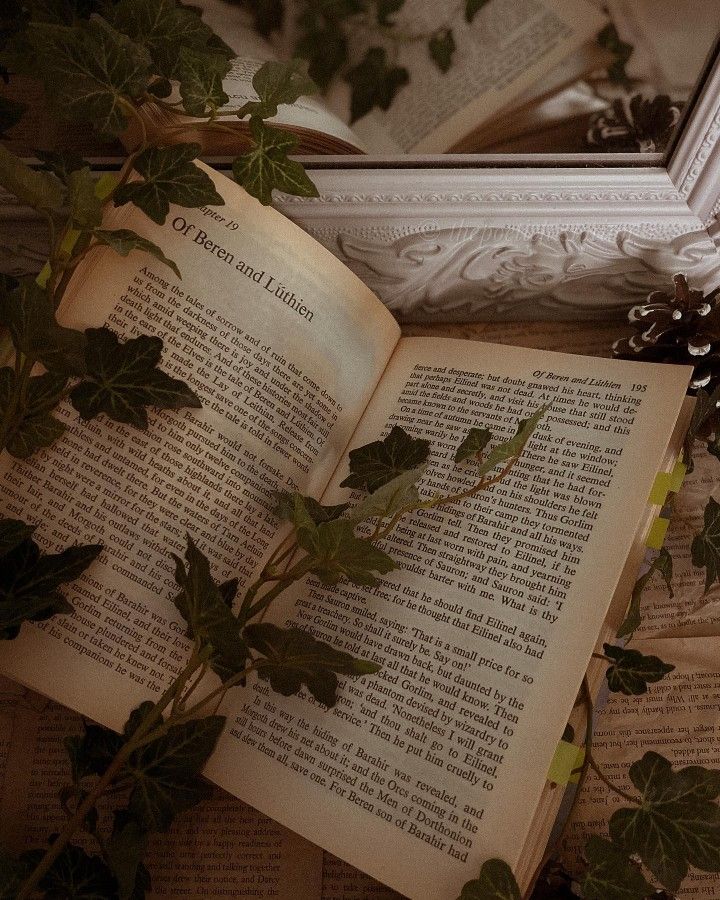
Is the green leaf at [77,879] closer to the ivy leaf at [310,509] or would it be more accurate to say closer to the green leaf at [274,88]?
the ivy leaf at [310,509]

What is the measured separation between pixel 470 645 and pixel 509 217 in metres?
0.38

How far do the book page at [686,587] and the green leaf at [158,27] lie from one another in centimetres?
57

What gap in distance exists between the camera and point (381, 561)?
18.6 inches

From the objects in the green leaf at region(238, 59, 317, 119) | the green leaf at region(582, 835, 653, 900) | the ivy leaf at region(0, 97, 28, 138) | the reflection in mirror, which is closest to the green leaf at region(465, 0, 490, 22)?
the reflection in mirror

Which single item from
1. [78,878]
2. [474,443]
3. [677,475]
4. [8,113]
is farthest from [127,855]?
[8,113]

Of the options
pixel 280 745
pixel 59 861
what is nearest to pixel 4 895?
pixel 59 861

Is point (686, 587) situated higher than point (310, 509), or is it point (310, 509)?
point (686, 587)

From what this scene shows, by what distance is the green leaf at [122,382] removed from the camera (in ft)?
1.76

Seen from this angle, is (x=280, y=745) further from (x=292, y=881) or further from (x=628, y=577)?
(x=628, y=577)

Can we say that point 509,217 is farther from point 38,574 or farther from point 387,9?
point 38,574

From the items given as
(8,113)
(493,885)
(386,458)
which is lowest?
(493,885)

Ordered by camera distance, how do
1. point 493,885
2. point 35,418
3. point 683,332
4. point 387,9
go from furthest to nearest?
point 387,9 → point 683,332 → point 35,418 → point 493,885

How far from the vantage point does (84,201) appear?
51 cm

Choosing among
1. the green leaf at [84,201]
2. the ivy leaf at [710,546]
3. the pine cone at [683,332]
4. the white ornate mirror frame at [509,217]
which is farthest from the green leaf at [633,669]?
the green leaf at [84,201]
